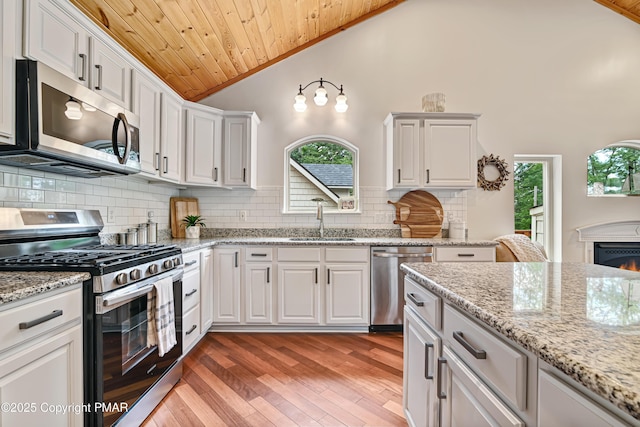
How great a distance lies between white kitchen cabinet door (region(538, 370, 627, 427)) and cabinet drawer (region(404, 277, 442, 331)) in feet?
1.62

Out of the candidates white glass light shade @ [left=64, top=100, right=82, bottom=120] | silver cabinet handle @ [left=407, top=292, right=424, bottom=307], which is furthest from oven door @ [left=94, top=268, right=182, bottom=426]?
silver cabinet handle @ [left=407, top=292, right=424, bottom=307]

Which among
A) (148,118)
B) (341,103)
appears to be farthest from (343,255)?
(148,118)

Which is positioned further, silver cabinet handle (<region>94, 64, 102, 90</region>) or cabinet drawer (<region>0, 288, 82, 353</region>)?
silver cabinet handle (<region>94, 64, 102, 90</region>)

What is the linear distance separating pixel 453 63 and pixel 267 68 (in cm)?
223

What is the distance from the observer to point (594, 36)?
3.55 m

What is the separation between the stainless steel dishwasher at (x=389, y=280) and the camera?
2812 mm

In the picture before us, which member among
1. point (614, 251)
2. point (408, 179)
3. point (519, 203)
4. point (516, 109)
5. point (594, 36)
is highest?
point (594, 36)

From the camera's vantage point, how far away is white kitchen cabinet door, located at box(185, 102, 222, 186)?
2.91m

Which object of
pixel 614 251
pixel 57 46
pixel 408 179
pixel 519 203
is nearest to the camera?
pixel 57 46

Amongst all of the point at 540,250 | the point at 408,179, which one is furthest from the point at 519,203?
the point at 408,179

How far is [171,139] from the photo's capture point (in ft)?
8.80

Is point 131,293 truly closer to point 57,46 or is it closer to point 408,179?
point 57,46

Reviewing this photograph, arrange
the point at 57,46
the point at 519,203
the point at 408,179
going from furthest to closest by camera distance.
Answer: the point at 519,203
the point at 408,179
the point at 57,46

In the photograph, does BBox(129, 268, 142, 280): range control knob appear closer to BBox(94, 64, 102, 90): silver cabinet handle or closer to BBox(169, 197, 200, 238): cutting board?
BBox(94, 64, 102, 90): silver cabinet handle
